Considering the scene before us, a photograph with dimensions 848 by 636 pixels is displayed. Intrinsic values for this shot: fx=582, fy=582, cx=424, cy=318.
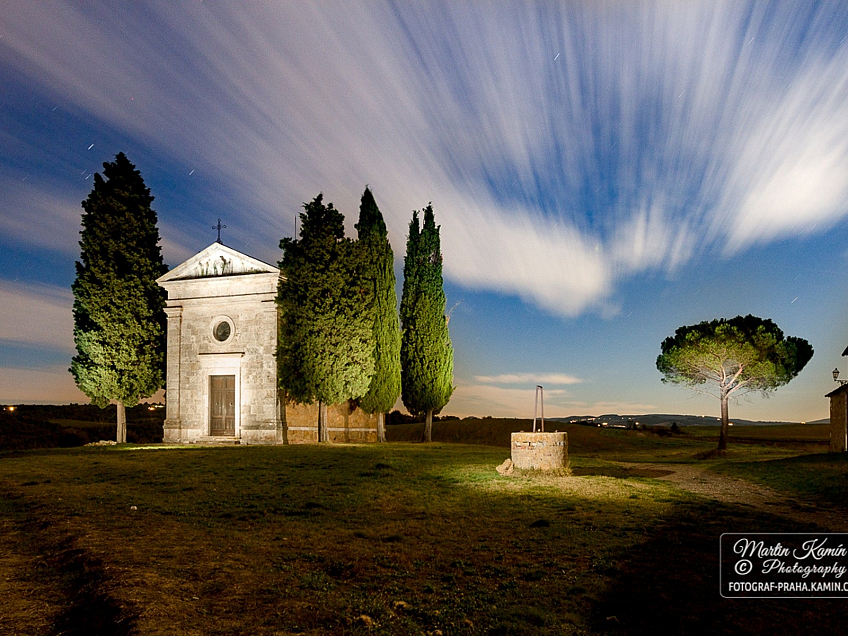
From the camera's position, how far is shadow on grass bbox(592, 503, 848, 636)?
16.2ft

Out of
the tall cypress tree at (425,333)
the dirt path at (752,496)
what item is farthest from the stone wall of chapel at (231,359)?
the dirt path at (752,496)

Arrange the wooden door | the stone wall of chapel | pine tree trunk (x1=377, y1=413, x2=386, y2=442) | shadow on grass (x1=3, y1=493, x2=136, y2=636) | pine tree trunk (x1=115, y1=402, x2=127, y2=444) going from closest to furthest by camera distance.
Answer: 1. shadow on grass (x1=3, y1=493, x2=136, y2=636)
2. the stone wall of chapel
3. the wooden door
4. pine tree trunk (x1=115, y1=402, x2=127, y2=444)
5. pine tree trunk (x1=377, y1=413, x2=386, y2=442)

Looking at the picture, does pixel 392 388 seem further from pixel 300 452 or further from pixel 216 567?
pixel 216 567

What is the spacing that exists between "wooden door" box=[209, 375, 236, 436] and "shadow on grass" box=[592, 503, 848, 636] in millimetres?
22004

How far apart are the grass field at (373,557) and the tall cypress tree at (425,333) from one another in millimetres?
15228

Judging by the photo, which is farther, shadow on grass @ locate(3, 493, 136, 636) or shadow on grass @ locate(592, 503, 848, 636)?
shadow on grass @ locate(592, 503, 848, 636)

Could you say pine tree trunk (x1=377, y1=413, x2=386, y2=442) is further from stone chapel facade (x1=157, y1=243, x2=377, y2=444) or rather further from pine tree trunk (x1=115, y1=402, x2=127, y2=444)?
pine tree trunk (x1=115, y1=402, x2=127, y2=444)

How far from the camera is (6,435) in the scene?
1364 inches

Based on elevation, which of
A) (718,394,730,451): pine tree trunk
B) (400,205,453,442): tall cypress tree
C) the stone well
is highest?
(400,205,453,442): tall cypress tree

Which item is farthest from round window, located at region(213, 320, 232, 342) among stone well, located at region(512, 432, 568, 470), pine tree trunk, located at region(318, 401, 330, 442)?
stone well, located at region(512, 432, 568, 470)

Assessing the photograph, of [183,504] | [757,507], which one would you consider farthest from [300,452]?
[757,507]

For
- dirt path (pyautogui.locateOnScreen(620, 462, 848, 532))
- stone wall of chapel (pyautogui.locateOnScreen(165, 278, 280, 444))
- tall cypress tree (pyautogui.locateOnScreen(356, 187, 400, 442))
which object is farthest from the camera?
tall cypress tree (pyautogui.locateOnScreen(356, 187, 400, 442))

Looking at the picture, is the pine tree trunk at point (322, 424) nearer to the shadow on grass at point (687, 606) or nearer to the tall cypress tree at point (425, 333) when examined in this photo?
the tall cypress tree at point (425, 333)

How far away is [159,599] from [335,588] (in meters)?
1.61
